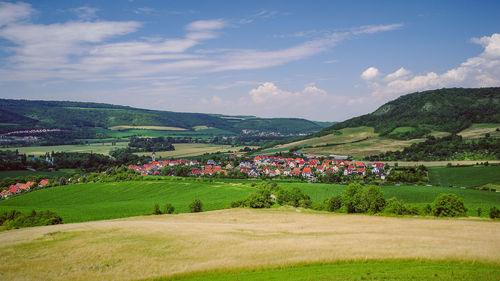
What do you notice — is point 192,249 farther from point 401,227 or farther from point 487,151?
point 487,151

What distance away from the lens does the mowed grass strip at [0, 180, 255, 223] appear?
67562 millimetres

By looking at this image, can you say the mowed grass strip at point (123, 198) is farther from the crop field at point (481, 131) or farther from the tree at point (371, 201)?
the crop field at point (481, 131)

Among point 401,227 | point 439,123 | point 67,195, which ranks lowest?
point 67,195

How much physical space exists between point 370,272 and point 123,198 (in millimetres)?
80168

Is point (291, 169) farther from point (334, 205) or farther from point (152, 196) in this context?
point (334, 205)

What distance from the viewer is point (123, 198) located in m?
85.8

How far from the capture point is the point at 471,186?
81.4m

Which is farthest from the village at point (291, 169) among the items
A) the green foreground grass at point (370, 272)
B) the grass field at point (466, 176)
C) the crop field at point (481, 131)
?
the green foreground grass at point (370, 272)

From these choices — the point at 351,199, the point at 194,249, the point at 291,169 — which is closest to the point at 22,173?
the point at 291,169

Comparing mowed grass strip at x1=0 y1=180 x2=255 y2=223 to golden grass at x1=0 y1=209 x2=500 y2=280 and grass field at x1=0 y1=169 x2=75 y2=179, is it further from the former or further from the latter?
golden grass at x1=0 y1=209 x2=500 y2=280

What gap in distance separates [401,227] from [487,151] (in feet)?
371

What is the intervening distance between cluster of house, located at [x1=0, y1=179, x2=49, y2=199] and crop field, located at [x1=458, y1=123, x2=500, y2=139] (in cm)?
18243

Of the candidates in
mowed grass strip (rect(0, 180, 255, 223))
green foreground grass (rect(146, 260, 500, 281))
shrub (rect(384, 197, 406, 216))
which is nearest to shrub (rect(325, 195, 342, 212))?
shrub (rect(384, 197, 406, 216))

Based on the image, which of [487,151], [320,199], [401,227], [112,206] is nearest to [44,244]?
[401,227]
